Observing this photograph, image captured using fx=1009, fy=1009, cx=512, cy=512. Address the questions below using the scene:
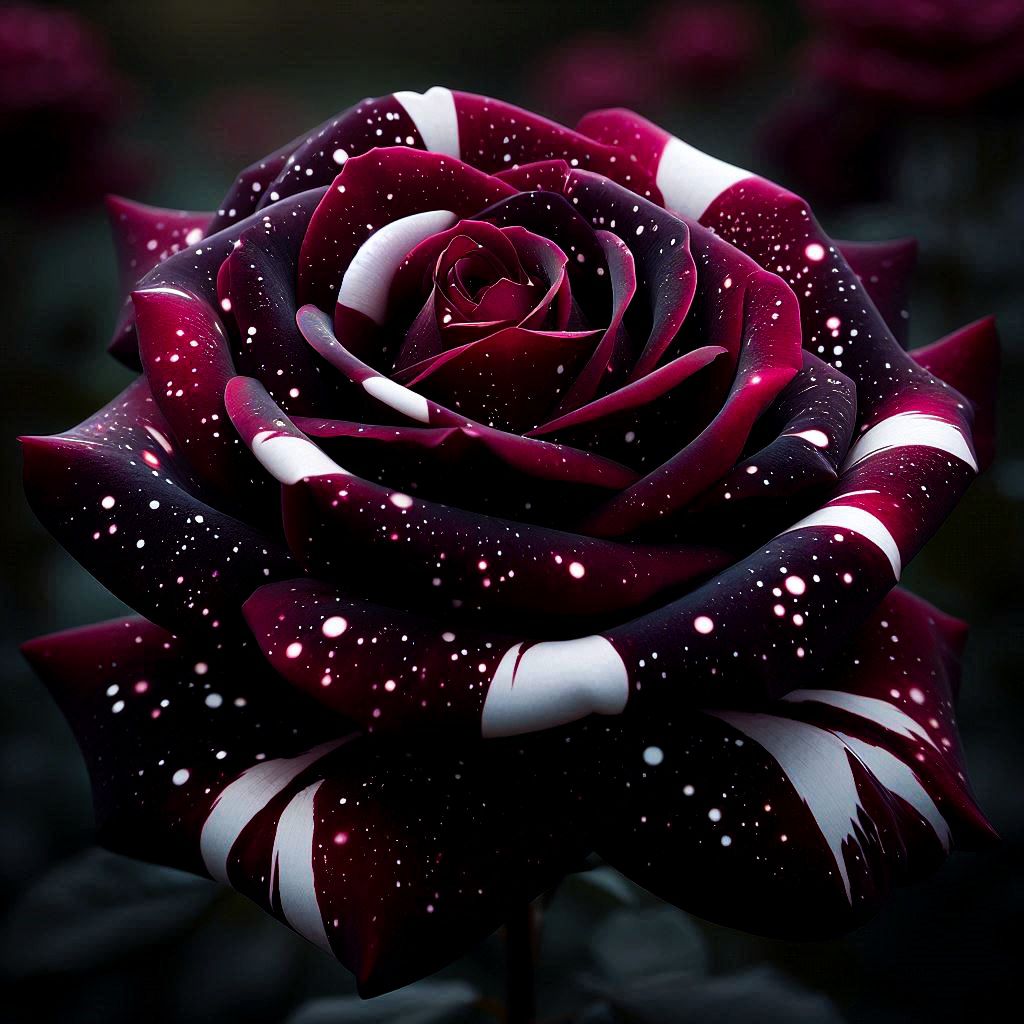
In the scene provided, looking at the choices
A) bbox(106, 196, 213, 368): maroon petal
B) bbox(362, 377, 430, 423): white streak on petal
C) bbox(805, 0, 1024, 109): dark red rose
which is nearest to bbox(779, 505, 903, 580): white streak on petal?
bbox(362, 377, 430, 423): white streak on petal

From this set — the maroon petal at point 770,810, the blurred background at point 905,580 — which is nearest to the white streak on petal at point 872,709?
the maroon petal at point 770,810

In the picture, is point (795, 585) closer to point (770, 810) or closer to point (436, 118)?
point (770, 810)

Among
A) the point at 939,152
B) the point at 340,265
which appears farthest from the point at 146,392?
the point at 939,152

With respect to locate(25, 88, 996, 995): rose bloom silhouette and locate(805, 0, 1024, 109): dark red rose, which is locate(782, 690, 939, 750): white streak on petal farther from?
locate(805, 0, 1024, 109): dark red rose

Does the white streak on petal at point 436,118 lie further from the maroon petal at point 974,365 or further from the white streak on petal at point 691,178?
the maroon petal at point 974,365

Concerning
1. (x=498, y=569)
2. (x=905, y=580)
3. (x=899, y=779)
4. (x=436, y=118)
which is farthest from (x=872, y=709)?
(x=905, y=580)

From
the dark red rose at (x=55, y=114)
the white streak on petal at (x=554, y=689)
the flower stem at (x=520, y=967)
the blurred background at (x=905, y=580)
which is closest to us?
the white streak on petal at (x=554, y=689)

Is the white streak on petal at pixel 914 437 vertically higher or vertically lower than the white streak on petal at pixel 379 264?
lower
